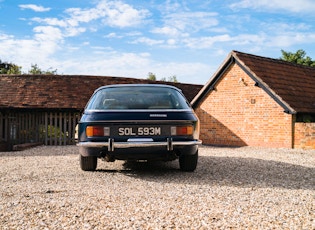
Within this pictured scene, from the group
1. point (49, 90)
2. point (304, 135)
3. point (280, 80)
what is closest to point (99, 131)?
point (304, 135)

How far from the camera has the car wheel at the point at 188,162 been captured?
6312mm

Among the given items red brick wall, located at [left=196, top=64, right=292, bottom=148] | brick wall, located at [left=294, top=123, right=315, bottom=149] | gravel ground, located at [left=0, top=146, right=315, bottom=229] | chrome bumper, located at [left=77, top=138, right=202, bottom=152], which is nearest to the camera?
gravel ground, located at [left=0, top=146, right=315, bottom=229]

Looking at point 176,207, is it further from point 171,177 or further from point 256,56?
point 256,56

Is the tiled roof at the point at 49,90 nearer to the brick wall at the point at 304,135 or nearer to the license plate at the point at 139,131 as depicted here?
the brick wall at the point at 304,135

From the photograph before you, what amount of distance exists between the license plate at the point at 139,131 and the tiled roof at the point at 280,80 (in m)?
9.24

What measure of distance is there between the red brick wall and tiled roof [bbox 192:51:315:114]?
0.97 ft

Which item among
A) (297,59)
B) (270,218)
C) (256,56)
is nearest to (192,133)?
(270,218)

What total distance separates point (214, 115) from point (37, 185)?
39.2 ft

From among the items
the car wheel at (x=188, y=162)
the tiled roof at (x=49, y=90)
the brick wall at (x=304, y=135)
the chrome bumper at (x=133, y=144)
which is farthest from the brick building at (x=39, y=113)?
the chrome bumper at (x=133, y=144)

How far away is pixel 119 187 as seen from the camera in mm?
5129

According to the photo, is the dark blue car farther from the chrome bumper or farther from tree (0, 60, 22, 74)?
tree (0, 60, 22, 74)

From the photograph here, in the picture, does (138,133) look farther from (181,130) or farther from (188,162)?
(188,162)

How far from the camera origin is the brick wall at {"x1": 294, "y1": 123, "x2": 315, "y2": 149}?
42.8 feet

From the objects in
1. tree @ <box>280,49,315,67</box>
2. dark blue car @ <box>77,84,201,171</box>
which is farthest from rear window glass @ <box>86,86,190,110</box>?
tree @ <box>280,49,315,67</box>
